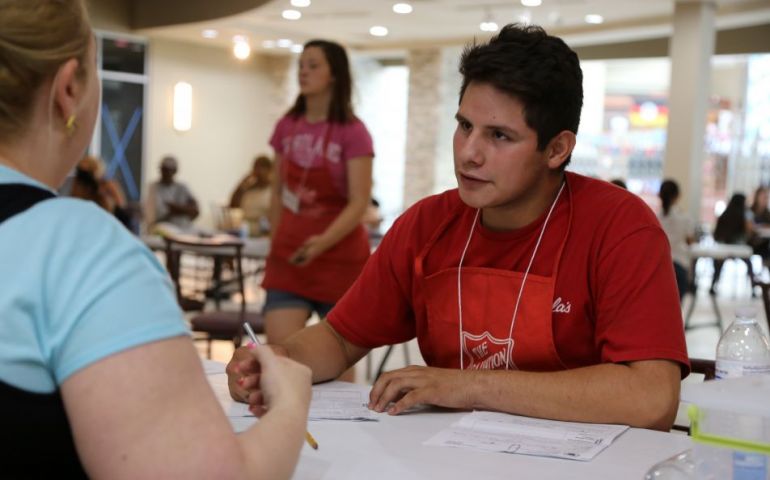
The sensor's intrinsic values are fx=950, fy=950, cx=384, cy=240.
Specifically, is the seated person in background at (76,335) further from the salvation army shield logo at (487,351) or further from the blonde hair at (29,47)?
the salvation army shield logo at (487,351)

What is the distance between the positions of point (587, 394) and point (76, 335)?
98cm

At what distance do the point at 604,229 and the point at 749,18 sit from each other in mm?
9723

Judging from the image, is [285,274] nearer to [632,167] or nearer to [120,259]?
[120,259]

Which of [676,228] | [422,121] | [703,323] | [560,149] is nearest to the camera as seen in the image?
[560,149]

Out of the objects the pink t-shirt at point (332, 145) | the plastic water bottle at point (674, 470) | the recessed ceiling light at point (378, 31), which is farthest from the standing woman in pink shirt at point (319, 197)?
the recessed ceiling light at point (378, 31)

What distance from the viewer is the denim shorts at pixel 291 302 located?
3.60 meters

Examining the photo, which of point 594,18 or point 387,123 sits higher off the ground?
point 594,18

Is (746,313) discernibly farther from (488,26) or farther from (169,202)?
(488,26)

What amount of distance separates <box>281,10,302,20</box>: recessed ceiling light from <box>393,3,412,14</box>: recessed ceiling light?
124 centimetres

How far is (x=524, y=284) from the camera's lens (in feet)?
5.75

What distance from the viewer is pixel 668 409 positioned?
158cm

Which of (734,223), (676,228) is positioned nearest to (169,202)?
(676,228)

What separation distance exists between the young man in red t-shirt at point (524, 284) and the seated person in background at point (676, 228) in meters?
5.06

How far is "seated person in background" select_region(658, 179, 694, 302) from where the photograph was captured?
696 cm
